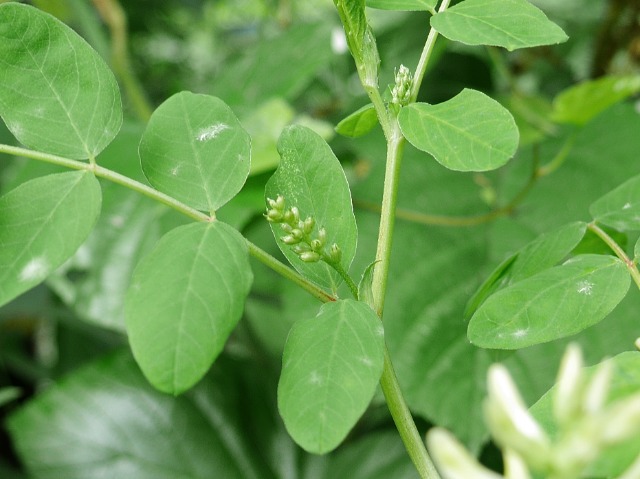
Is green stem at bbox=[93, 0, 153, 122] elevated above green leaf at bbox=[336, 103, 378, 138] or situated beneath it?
situated beneath

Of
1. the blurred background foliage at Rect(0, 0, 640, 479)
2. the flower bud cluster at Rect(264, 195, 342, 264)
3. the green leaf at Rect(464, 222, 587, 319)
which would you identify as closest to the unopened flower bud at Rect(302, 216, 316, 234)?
the flower bud cluster at Rect(264, 195, 342, 264)

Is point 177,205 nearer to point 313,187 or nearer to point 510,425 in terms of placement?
point 313,187

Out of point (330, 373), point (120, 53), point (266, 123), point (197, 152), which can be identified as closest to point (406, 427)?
point (330, 373)

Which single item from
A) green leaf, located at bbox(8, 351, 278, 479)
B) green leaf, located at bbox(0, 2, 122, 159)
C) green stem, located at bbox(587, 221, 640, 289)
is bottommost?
green leaf, located at bbox(8, 351, 278, 479)

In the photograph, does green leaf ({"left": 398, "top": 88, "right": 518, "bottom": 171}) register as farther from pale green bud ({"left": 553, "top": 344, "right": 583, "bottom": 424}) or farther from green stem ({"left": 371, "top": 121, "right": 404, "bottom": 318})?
pale green bud ({"left": 553, "top": 344, "right": 583, "bottom": 424})

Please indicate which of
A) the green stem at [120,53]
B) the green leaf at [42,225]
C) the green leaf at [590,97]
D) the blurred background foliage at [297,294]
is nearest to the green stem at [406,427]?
the green leaf at [42,225]

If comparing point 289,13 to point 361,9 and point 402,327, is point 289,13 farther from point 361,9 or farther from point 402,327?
point 361,9

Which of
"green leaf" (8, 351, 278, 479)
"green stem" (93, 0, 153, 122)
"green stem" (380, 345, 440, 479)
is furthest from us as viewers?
"green stem" (93, 0, 153, 122)
